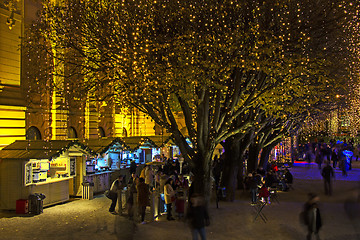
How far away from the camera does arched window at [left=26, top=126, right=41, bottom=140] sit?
74.3 ft

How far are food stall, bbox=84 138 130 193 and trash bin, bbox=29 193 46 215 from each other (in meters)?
4.28

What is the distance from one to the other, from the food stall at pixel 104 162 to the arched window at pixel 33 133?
274 centimetres

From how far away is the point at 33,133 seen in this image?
23094 mm

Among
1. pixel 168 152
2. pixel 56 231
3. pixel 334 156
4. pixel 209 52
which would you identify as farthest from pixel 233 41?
pixel 334 156

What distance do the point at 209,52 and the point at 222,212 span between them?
613 cm

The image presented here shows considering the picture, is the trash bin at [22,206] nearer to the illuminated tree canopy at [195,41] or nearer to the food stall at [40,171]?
the food stall at [40,171]

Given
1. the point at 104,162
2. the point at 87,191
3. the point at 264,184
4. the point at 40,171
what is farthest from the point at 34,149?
the point at 264,184

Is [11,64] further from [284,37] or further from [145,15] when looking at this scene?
[284,37]

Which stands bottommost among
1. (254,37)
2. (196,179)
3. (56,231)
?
(56,231)

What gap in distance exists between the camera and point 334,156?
116 feet

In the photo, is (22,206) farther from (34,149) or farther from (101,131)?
(101,131)

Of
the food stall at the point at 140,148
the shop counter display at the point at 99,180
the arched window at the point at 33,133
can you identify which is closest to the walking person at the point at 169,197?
the shop counter display at the point at 99,180

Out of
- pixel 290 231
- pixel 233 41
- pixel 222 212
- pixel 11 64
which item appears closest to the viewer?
pixel 290 231

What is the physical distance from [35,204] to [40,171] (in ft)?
6.54
